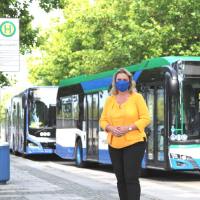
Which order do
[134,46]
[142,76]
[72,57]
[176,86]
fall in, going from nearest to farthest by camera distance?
[176,86], [142,76], [134,46], [72,57]

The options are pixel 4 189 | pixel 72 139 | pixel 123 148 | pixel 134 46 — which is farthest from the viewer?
pixel 134 46

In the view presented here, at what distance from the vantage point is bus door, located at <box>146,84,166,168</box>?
1177cm

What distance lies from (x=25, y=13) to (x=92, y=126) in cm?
668

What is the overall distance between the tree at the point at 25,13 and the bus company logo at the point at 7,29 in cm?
918

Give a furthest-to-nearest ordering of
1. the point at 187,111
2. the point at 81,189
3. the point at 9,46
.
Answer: the point at 187,111 → the point at 9,46 → the point at 81,189

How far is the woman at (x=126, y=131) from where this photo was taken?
554cm

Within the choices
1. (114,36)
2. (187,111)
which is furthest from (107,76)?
(114,36)

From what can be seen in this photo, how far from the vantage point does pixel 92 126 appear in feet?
51.7

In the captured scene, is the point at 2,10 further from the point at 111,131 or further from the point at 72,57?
the point at 72,57

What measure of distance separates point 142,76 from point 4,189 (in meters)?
4.84

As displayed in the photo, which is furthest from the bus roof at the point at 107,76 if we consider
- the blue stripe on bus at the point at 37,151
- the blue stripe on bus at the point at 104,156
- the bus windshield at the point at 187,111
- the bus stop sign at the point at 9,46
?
the bus stop sign at the point at 9,46

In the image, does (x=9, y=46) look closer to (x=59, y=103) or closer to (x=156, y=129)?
(x=156, y=129)

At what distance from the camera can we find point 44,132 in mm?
21594

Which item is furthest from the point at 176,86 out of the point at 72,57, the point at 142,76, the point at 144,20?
the point at 72,57
